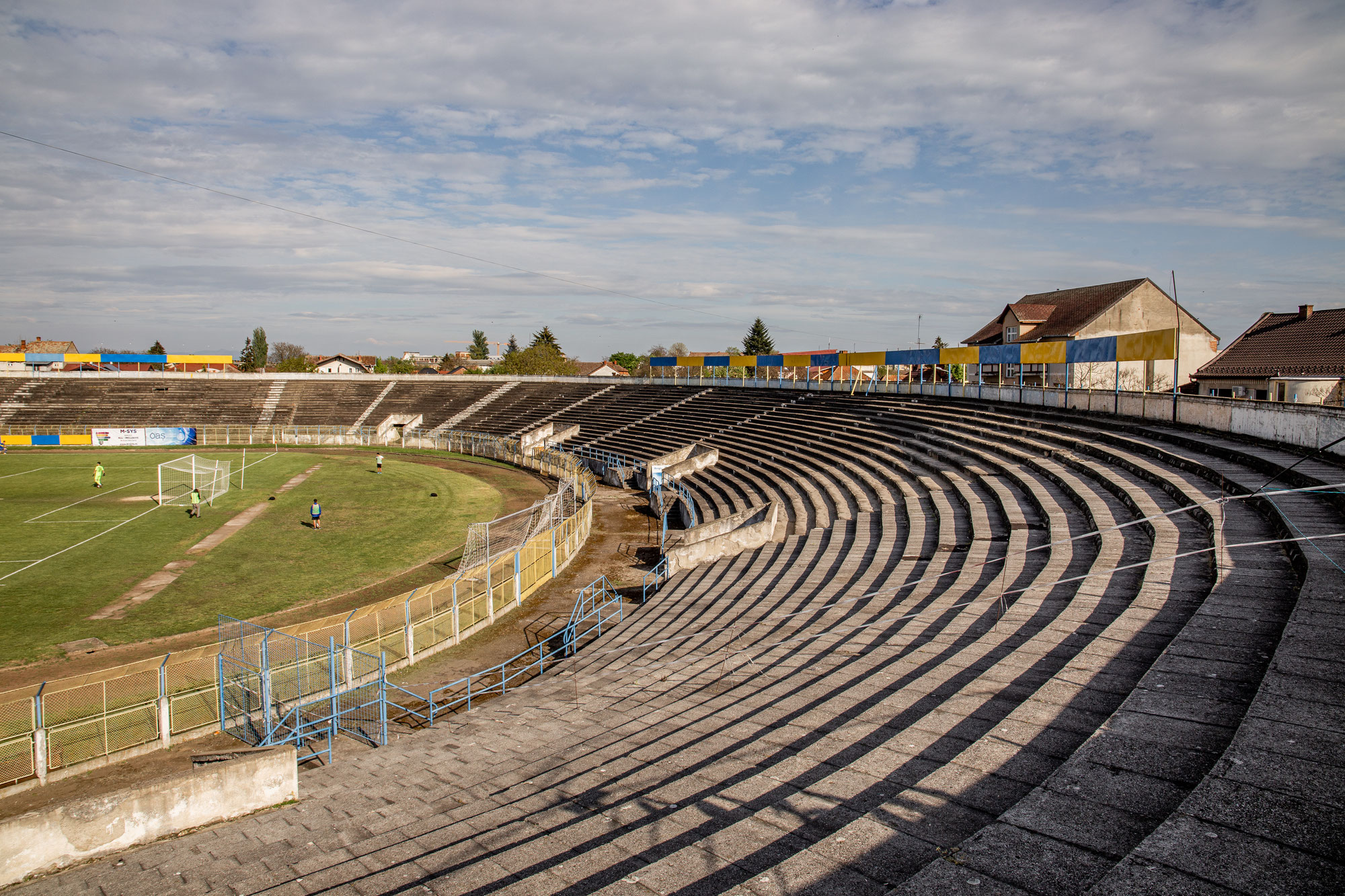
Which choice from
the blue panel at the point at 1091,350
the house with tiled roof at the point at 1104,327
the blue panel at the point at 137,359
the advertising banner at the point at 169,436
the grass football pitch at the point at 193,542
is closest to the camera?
the grass football pitch at the point at 193,542

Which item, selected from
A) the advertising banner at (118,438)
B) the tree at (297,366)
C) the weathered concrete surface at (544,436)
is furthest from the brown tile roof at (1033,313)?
the tree at (297,366)

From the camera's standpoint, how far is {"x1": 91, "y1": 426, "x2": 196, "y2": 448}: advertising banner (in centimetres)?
5034

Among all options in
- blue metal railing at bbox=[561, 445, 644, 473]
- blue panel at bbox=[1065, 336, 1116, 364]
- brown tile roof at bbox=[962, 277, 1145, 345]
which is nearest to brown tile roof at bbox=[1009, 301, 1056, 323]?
brown tile roof at bbox=[962, 277, 1145, 345]

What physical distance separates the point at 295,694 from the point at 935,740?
1076cm

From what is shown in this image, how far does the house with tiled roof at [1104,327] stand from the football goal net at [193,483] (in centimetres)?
3534

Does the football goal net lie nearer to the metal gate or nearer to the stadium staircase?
the metal gate

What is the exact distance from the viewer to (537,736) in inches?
384

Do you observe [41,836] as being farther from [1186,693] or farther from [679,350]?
[679,350]

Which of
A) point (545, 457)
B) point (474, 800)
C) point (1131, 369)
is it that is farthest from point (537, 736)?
point (1131, 369)

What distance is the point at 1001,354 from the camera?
32.3m

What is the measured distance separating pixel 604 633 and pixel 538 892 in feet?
35.9

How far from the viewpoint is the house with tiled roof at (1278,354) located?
29.9 m

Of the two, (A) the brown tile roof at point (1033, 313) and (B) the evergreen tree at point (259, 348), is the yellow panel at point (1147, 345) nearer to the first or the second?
(A) the brown tile roof at point (1033, 313)

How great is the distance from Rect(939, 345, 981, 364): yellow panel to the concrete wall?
33.1 metres
